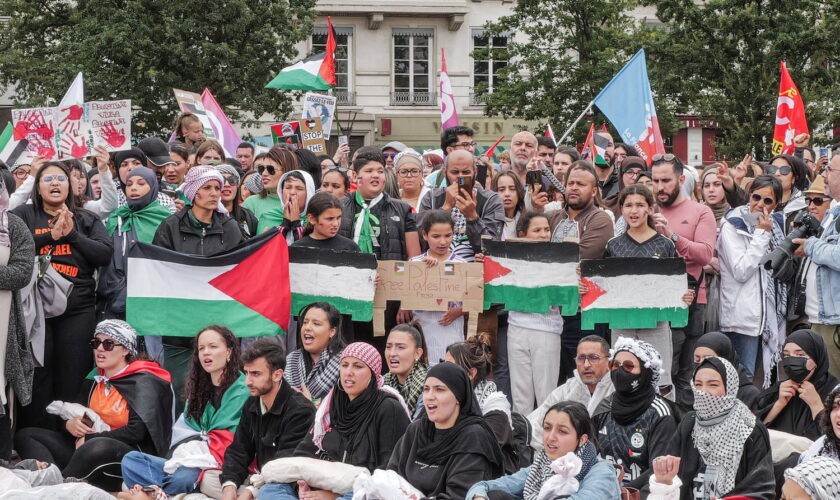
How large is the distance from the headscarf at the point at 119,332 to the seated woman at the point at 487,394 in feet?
7.54

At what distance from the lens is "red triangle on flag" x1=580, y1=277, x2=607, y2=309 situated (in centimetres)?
895

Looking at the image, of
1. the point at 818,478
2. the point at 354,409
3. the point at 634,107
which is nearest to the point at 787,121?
the point at 634,107

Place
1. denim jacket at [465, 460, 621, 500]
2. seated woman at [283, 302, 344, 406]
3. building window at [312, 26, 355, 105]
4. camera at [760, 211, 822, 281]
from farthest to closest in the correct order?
building window at [312, 26, 355, 105], camera at [760, 211, 822, 281], seated woman at [283, 302, 344, 406], denim jacket at [465, 460, 621, 500]

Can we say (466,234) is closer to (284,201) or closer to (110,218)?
(284,201)

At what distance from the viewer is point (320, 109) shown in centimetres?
1357

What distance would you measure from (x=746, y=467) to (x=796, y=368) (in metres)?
1.16

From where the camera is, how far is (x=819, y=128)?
82.4ft

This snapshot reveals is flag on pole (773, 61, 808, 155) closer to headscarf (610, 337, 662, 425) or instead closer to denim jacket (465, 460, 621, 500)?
headscarf (610, 337, 662, 425)

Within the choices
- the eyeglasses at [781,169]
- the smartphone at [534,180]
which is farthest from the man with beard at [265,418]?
the eyeglasses at [781,169]

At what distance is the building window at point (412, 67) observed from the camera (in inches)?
1407

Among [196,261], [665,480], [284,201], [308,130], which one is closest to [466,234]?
[284,201]

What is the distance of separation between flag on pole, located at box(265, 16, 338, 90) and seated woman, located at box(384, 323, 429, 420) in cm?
727

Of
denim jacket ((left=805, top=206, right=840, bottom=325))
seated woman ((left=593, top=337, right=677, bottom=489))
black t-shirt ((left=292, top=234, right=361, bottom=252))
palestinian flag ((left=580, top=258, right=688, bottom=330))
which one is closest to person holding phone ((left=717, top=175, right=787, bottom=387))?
denim jacket ((left=805, top=206, right=840, bottom=325))

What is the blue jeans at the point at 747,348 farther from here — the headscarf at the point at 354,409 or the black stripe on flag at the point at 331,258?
the headscarf at the point at 354,409
